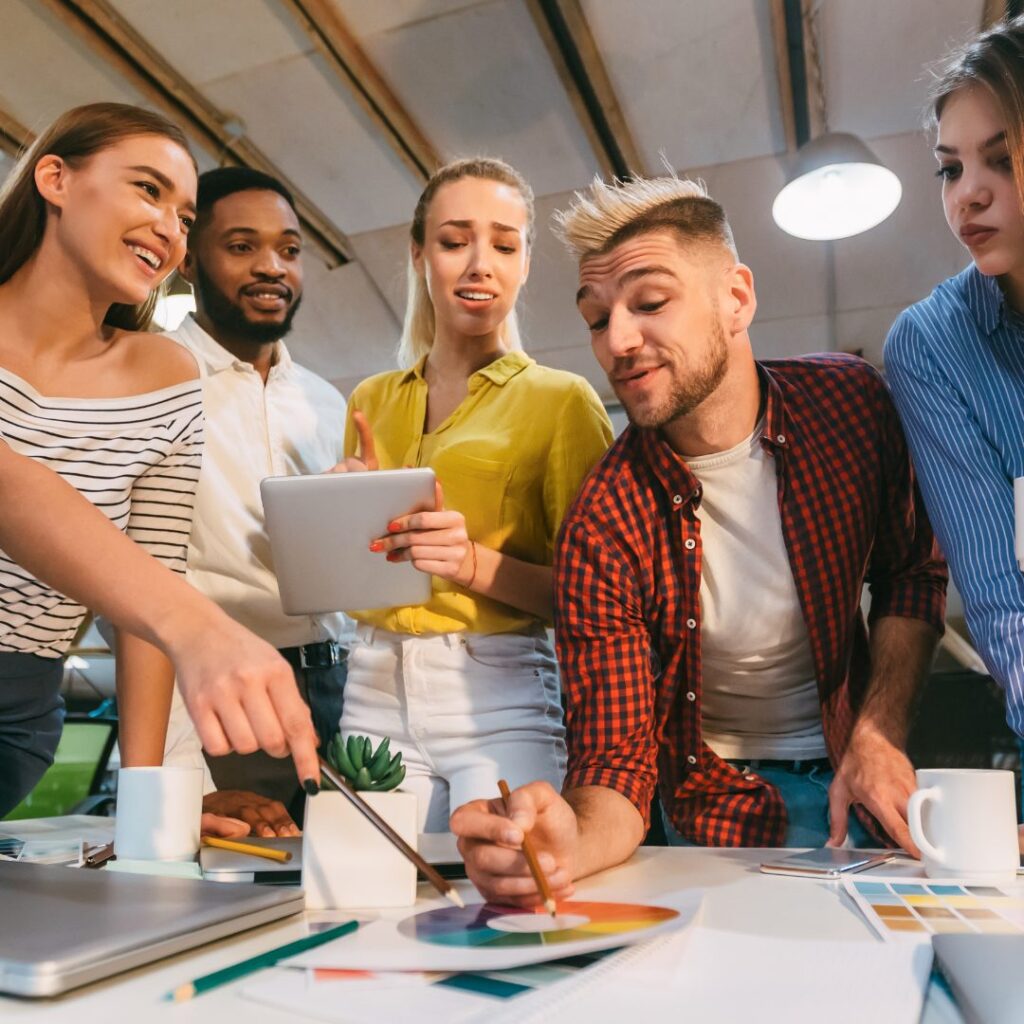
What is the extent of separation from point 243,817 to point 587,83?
321 centimetres

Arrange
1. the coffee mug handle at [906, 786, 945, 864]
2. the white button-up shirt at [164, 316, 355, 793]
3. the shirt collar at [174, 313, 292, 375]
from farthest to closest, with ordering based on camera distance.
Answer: the shirt collar at [174, 313, 292, 375] → the white button-up shirt at [164, 316, 355, 793] → the coffee mug handle at [906, 786, 945, 864]

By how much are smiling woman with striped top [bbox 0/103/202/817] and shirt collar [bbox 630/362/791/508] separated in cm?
77

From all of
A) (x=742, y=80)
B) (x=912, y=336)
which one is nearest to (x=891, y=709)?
(x=912, y=336)

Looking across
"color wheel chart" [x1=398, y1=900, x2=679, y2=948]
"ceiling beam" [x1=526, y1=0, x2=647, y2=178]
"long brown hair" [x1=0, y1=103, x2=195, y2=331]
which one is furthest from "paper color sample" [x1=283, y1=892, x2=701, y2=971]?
"ceiling beam" [x1=526, y1=0, x2=647, y2=178]

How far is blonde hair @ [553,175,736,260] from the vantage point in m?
1.61

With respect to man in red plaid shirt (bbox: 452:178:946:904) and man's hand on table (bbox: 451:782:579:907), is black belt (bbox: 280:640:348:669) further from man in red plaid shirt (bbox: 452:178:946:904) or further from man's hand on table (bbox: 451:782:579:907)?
man's hand on table (bbox: 451:782:579:907)

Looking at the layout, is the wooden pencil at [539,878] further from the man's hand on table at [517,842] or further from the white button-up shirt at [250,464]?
the white button-up shirt at [250,464]

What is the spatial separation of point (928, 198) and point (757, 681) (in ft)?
11.9

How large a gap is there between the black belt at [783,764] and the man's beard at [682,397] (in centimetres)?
56

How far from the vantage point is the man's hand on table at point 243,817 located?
47.7 inches

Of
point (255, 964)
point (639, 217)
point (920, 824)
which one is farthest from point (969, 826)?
point (639, 217)

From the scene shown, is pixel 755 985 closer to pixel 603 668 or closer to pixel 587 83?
pixel 603 668

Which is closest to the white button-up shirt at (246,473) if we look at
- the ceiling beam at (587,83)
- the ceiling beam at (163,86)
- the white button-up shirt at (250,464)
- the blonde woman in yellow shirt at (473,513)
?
the white button-up shirt at (250,464)

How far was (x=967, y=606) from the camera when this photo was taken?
1300mm
